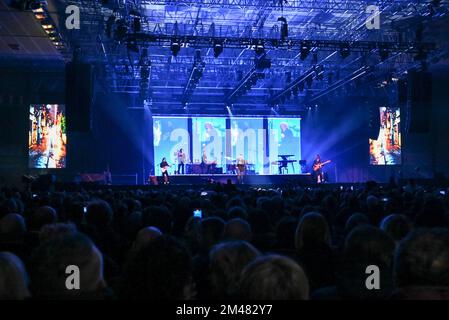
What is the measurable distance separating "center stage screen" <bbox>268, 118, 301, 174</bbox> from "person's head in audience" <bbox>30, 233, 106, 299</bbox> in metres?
23.7

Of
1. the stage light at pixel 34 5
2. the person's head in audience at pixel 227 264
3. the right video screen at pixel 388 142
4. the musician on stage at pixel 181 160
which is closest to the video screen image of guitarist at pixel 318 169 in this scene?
the right video screen at pixel 388 142

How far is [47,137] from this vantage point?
66.3ft

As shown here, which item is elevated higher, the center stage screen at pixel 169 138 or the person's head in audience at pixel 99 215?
the center stage screen at pixel 169 138

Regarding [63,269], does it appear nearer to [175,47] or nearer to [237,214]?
[237,214]

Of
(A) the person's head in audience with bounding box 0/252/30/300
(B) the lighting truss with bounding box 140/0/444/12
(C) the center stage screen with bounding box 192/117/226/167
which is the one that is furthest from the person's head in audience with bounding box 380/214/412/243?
(C) the center stage screen with bounding box 192/117/226/167

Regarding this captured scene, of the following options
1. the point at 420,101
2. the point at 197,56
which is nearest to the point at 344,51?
the point at 420,101

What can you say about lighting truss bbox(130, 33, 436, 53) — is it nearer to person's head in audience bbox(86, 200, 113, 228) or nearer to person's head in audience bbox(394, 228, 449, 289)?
person's head in audience bbox(86, 200, 113, 228)

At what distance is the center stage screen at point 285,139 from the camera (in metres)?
26.0

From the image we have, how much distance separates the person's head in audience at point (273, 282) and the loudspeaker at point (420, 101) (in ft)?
41.7

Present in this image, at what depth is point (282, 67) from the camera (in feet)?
69.5

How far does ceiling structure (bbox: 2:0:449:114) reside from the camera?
14391 mm

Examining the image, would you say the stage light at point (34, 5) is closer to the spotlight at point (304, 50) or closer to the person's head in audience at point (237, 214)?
the spotlight at point (304, 50)
